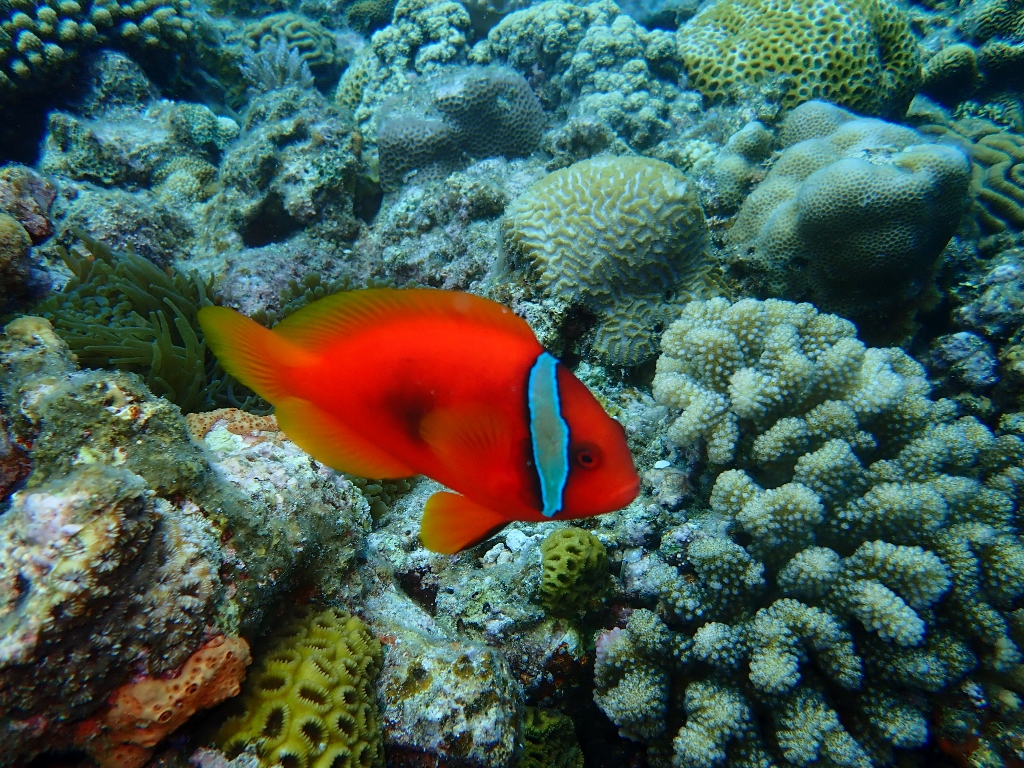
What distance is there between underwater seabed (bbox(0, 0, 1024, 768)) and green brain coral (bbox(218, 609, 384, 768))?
0.04 feet

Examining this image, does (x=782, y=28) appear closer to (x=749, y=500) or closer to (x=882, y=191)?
(x=882, y=191)

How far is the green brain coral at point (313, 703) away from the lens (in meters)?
1.99

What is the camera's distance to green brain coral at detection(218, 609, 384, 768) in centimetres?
199

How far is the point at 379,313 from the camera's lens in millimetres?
1526

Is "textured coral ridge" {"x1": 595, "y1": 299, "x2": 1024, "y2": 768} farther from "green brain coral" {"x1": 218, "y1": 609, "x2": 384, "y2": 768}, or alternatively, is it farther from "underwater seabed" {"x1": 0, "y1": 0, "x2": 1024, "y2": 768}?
"green brain coral" {"x1": 218, "y1": 609, "x2": 384, "y2": 768}

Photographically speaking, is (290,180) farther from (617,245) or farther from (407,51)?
(407,51)

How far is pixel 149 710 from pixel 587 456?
1686mm

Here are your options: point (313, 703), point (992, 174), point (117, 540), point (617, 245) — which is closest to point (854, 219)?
point (617, 245)

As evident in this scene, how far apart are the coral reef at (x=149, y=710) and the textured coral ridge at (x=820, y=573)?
193 centimetres

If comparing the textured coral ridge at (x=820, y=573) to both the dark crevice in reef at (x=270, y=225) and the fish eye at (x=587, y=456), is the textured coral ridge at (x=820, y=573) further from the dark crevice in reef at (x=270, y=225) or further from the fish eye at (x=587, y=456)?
the dark crevice in reef at (x=270, y=225)

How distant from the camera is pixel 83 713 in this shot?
1675mm

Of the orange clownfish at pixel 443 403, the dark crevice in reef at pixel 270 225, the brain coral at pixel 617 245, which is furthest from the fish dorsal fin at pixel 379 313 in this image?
the dark crevice in reef at pixel 270 225

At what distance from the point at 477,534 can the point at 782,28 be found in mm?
7771

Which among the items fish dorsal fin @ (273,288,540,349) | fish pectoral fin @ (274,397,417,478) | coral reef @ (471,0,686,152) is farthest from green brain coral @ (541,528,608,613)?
coral reef @ (471,0,686,152)
